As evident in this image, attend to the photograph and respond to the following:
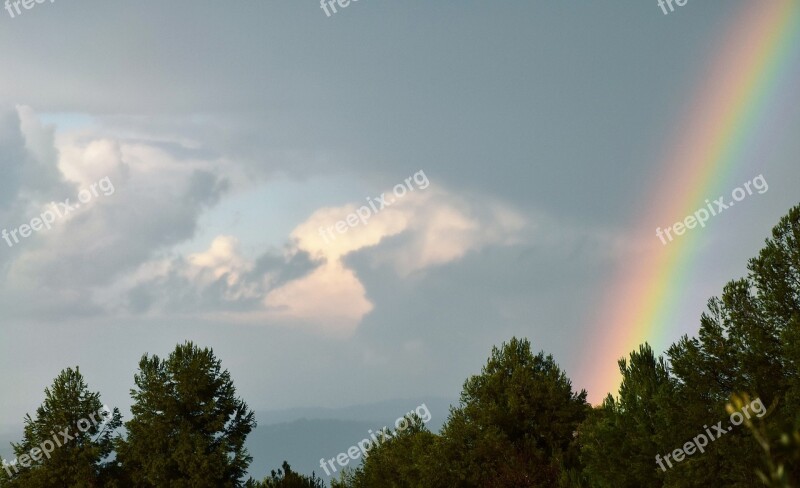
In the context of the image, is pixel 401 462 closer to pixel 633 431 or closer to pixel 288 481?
pixel 288 481

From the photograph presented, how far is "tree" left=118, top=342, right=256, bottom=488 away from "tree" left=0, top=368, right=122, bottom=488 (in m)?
1.95

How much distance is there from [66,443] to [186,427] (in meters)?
9.66

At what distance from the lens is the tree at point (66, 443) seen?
59562 millimetres

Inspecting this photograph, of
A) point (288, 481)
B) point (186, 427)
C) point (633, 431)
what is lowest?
point (633, 431)

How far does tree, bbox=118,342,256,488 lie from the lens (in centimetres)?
5856

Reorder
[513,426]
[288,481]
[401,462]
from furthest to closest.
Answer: [401,462] < [288,481] < [513,426]

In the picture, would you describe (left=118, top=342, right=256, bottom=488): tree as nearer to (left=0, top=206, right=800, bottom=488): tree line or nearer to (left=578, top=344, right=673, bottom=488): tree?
(left=0, top=206, right=800, bottom=488): tree line

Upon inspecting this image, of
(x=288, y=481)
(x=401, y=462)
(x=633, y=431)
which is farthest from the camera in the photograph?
(x=401, y=462)

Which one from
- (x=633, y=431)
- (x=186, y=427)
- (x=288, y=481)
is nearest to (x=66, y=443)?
(x=186, y=427)

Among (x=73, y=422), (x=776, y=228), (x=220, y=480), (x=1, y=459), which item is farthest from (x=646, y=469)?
(x=1, y=459)

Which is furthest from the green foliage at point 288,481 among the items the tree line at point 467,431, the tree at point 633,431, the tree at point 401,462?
the tree at point 633,431

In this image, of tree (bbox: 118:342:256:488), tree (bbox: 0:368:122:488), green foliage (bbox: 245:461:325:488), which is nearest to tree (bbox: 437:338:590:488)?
green foliage (bbox: 245:461:325:488)

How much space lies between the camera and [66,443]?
6116cm

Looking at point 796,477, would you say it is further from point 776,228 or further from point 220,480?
point 220,480
